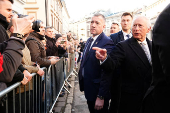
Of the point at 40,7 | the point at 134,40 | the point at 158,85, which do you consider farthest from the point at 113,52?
the point at 40,7

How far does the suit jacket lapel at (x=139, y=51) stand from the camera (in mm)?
2446

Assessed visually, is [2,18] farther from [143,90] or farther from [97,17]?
[143,90]

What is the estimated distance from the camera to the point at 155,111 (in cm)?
135

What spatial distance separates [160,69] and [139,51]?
4.11ft

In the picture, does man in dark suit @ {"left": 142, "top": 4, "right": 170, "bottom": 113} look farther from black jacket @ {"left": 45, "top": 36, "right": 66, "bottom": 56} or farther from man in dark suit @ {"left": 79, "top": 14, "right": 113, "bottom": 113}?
black jacket @ {"left": 45, "top": 36, "right": 66, "bottom": 56}

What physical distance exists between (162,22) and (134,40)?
1.51 m

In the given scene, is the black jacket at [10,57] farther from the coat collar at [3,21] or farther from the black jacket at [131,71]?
the black jacket at [131,71]

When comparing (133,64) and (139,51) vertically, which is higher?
(139,51)

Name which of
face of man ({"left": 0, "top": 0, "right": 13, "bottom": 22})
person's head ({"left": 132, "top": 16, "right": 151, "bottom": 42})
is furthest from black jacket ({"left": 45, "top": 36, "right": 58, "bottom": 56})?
person's head ({"left": 132, "top": 16, "right": 151, "bottom": 42})

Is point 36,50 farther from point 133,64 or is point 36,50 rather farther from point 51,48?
point 133,64

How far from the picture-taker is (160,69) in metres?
1.31

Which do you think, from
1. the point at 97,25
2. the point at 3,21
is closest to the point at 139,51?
the point at 97,25

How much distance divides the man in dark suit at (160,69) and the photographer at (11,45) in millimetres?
1426

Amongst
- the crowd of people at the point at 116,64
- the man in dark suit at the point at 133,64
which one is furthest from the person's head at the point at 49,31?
the man in dark suit at the point at 133,64
